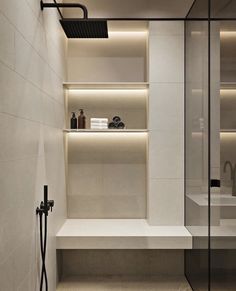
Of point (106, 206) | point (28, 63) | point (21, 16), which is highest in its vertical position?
point (21, 16)

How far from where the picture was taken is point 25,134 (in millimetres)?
2219

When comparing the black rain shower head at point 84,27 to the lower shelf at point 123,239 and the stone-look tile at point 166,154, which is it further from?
the lower shelf at point 123,239

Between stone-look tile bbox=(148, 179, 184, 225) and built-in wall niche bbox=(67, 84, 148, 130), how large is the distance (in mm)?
703

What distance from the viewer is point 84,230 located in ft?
11.6

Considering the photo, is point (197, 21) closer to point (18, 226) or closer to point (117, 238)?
point (117, 238)

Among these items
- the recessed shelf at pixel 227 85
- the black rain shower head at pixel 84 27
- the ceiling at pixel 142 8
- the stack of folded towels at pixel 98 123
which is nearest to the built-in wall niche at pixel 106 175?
the stack of folded towels at pixel 98 123

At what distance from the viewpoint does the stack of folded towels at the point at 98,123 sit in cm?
375

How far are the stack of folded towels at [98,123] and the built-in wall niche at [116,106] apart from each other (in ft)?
0.93

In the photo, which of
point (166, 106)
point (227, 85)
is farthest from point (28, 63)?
point (166, 106)

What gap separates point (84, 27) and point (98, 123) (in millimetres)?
1198

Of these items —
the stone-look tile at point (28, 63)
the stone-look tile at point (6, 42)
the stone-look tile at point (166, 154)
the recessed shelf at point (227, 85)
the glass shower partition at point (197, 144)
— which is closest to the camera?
the stone-look tile at point (6, 42)

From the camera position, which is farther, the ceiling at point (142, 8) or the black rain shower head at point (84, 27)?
the ceiling at point (142, 8)

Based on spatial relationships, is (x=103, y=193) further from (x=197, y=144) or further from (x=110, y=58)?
(x=110, y=58)

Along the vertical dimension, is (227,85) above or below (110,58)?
below
